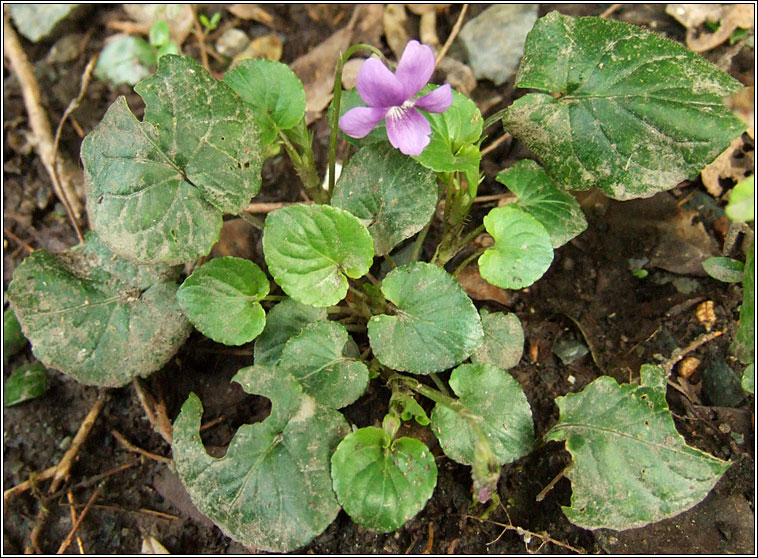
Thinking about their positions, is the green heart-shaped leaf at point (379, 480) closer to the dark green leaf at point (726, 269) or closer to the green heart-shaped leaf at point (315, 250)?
the green heart-shaped leaf at point (315, 250)

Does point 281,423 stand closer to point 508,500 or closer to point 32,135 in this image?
point 508,500

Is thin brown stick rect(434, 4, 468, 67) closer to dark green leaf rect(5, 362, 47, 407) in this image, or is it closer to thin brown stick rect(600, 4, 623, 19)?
thin brown stick rect(600, 4, 623, 19)

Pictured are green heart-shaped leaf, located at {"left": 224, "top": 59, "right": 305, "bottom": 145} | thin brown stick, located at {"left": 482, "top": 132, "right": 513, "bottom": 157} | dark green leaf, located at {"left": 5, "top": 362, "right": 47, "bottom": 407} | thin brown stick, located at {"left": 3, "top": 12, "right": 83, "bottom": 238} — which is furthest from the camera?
thin brown stick, located at {"left": 3, "top": 12, "right": 83, "bottom": 238}

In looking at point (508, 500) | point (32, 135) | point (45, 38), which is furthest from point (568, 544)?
point (45, 38)

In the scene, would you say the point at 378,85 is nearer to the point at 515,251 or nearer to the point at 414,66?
the point at 414,66

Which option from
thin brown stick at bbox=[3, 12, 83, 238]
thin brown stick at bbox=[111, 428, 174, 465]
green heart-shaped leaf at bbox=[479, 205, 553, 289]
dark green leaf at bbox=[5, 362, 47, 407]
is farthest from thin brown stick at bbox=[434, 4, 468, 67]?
dark green leaf at bbox=[5, 362, 47, 407]

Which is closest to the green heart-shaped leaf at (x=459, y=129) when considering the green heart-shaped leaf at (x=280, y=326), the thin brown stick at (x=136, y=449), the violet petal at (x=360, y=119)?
the violet petal at (x=360, y=119)
